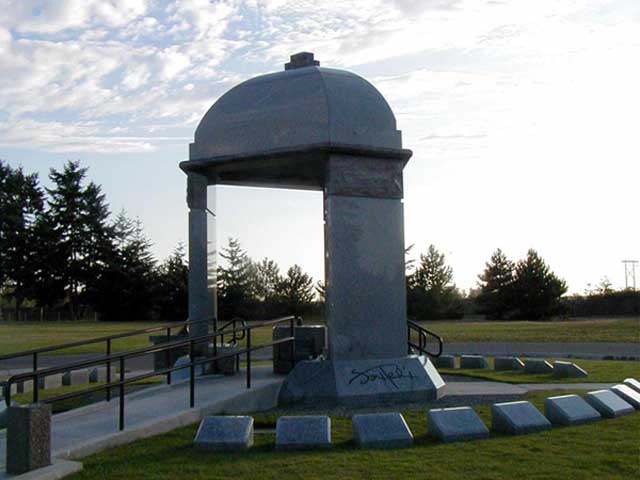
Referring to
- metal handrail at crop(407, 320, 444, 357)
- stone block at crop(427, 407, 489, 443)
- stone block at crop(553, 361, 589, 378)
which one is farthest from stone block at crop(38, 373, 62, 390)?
stone block at crop(553, 361, 589, 378)

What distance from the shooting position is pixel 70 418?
29.9 ft

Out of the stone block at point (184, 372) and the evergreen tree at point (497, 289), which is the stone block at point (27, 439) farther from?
the evergreen tree at point (497, 289)

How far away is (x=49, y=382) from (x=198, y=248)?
181 inches

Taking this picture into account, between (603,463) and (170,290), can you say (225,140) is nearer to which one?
(603,463)

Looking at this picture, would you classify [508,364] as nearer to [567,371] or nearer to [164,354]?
[567,371]

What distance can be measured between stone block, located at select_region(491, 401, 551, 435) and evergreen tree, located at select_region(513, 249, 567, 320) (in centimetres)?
5354

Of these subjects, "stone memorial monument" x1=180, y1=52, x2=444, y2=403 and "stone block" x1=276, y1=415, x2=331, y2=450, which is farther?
"stone memorial monument" x1=180, y1=52, x2=444, y2=403

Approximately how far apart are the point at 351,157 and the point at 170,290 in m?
48.3

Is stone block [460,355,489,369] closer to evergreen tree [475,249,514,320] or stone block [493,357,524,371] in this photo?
stone block [493,357,524,371]

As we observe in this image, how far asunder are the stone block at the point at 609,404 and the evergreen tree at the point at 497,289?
51.4 m

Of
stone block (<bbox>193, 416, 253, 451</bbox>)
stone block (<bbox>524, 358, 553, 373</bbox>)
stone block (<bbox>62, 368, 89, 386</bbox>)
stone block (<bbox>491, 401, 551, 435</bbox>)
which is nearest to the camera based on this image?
stone block (<bbox>193, 416, 253, 451</bbox>)

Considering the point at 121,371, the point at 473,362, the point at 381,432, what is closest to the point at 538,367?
the point at 473,362

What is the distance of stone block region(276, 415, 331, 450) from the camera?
7789mm

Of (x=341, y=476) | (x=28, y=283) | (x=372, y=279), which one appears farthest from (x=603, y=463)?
(x=28, y=283)
